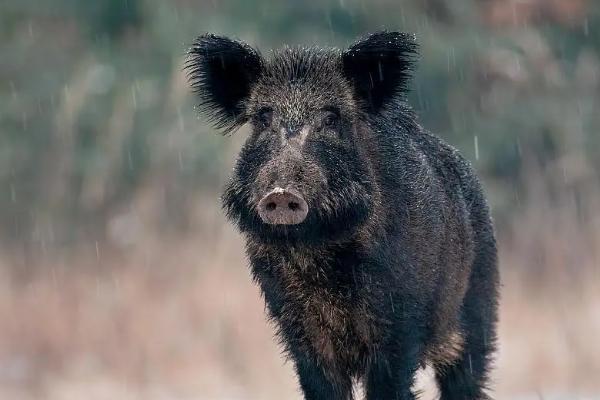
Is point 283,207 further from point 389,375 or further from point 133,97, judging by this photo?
point 133,97

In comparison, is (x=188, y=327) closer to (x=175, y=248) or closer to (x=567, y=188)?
(x=175, y=248)

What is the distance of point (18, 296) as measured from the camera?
49.4 feet

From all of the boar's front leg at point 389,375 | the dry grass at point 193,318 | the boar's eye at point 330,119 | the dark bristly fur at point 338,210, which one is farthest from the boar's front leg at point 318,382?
the dry grass at point 193,318

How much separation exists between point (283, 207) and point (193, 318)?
9.87m

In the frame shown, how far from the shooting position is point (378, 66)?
5512mm

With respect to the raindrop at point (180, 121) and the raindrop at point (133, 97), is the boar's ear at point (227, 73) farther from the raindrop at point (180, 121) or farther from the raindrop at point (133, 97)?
the raindrop at point (133, 97)

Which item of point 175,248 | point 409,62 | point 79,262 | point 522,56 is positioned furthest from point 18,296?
point 409,62

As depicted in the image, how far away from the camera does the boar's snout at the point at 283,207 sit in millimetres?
4617

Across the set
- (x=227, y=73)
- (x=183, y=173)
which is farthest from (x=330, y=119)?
(x=183, y=173)

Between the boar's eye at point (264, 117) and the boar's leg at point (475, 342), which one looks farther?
the boar's leg at point (475, 342)

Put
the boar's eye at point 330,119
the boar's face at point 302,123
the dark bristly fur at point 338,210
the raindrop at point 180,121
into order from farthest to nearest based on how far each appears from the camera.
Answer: the raindrop at point 180,121 < the boar's eye at point 330,119 < the dark bristly fur at point 338,210 < the boar's face at point 302,123

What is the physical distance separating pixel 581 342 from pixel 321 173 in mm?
8863

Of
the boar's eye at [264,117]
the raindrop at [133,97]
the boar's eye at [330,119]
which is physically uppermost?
the boar's eye at [264,117]

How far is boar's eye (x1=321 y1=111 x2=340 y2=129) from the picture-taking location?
5184 mm
